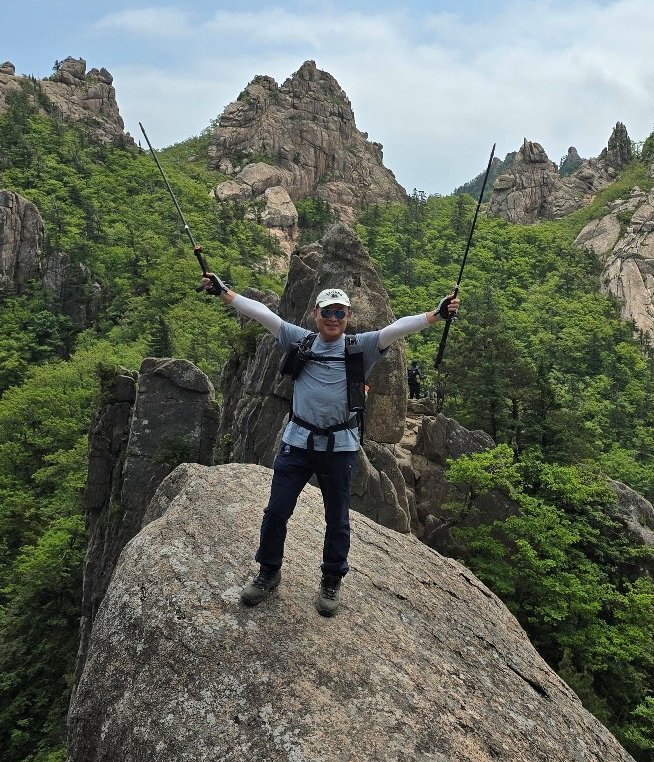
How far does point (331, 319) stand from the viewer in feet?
15.9

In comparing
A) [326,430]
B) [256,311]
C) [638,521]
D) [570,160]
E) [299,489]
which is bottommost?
[638,521]

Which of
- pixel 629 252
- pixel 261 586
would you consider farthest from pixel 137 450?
pixel 629 252

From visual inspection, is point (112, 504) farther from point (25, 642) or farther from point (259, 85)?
point (259, 85)

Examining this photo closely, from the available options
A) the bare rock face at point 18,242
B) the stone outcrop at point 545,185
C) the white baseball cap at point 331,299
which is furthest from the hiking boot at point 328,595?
the stone outcrop at point 545,185

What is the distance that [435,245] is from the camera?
265ft

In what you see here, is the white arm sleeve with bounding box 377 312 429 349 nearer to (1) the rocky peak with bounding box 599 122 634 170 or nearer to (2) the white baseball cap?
(2) the white baseball cap

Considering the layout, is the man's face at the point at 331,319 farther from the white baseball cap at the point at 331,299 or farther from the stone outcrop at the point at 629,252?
the stone outcrop at the point at 629,252

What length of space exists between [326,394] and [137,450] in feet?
65.5

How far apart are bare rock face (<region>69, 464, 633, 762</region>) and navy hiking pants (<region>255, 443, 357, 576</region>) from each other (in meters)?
0.60

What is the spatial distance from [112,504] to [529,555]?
15968 millimetres

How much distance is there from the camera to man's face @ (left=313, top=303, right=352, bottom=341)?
15.9 feet

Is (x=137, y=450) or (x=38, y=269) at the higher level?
(x=38, y=269)

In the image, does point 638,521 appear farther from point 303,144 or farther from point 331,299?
point 303,144

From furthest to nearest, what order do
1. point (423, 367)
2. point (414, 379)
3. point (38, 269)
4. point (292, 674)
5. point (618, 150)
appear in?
point (618, 150)
point (38, 269)
point (423, 367)
point (414, 379)
point (292, 674)
